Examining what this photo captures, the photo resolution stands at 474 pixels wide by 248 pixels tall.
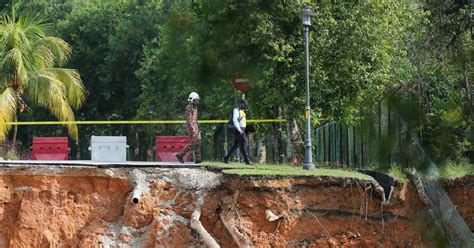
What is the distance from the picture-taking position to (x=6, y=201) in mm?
20469

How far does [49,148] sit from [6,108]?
6.91ft

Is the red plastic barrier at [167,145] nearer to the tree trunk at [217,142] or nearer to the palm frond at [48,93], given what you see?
the palm frond at [48,93]

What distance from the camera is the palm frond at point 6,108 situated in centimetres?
2717

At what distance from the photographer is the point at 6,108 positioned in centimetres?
2748

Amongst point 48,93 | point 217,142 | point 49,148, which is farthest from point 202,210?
point 217,142

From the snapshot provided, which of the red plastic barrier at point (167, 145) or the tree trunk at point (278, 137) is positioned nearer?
the tree trunk at point (278, 137)

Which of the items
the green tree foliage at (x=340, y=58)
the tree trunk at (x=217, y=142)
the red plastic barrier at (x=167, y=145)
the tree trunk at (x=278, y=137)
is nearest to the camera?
the green tree foliage at (x=340, y=58)

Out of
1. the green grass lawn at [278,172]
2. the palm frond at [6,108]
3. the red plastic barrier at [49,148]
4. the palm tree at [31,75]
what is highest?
the palm tree at [31,75]

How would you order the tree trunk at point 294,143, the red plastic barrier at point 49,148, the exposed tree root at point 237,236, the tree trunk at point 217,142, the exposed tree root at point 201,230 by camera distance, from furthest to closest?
the tree trunk at point 217,142
the red plastic barrier at point 49,148
the tree trunk at point 294,143
the exposed tree root at point 201,230
the exposed tree root at point 237,236

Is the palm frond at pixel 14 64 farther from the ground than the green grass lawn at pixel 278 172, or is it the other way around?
the palm frond at pixel 14 64

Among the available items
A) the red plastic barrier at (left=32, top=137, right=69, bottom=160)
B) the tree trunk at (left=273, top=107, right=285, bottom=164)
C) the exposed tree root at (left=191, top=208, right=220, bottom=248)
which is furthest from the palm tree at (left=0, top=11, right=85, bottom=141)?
the exposed tree root at (left=191, top=208, right=220, bottom=248)

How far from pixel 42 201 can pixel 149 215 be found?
2.69 m

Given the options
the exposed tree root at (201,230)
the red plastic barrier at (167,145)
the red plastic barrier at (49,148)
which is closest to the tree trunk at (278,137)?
the red plastic barrier at (167,145)

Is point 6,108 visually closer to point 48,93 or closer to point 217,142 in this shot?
point 48,93
